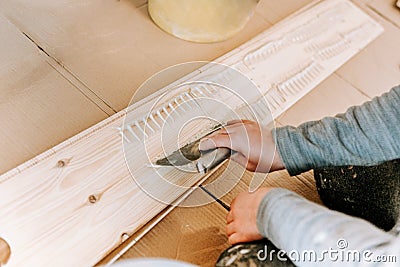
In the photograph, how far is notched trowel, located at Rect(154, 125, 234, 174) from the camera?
2.85 feet

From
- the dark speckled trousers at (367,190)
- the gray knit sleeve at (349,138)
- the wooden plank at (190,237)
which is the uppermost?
the wooden plank at (190,237)

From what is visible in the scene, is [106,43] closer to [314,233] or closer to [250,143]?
[250,143]

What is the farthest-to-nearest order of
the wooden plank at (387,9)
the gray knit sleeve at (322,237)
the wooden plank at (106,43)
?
1. the wooden plank at (387,9)
2. the wooden plank at (106,43)
3. the gray knit sleeve at (322,237)

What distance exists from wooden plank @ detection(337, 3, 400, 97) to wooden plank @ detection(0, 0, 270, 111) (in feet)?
0.96

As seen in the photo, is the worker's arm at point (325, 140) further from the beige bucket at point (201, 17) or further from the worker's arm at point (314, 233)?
the beige bucket at point (201, 17)

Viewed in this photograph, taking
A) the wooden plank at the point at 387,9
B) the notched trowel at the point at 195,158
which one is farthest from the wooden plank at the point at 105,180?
the wooden plank at the point at 387,9

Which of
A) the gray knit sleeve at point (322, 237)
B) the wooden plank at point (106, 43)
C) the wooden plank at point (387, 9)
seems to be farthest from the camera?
the wooden plank at point (387, 9)

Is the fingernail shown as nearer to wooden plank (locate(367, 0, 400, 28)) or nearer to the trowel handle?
the trowel handle

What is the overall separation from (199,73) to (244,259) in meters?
0.47

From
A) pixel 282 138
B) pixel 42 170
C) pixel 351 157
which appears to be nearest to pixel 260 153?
pixel 282 138

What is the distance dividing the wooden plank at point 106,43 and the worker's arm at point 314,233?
399 mm

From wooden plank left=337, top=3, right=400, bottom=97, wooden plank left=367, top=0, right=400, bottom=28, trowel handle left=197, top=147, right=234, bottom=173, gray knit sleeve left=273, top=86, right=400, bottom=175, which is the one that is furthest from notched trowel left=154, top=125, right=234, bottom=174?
wooden plank left=367, top=0, right=400, bottom=28

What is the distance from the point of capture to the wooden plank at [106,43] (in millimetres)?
1019

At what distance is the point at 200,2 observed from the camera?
1.06 meters
